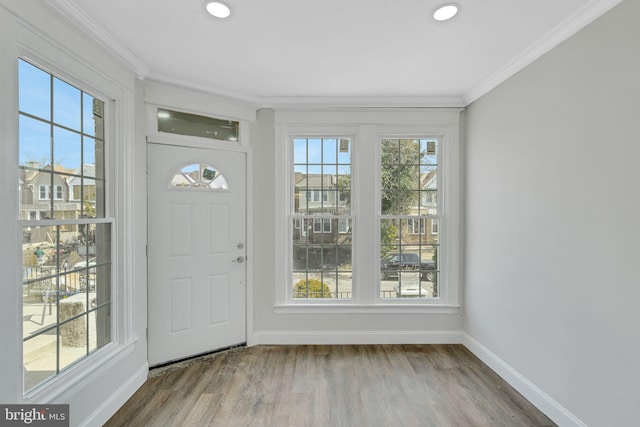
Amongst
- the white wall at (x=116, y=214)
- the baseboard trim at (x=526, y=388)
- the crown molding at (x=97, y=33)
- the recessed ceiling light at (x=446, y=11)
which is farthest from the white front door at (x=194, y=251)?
the baseboard trim at (x=526, y=388)

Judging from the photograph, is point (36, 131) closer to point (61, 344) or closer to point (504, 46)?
point (61, 344)

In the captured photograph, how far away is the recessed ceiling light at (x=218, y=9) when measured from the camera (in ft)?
5.61

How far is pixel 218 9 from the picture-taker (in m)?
1.75

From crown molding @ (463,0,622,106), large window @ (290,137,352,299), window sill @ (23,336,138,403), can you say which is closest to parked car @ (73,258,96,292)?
window sill @ (23,336,138,403)

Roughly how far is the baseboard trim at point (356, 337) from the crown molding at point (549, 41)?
2.45 m

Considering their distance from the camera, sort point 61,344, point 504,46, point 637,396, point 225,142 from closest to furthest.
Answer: point 637,396 < point 61,344 < point 504,46 < point 225,142

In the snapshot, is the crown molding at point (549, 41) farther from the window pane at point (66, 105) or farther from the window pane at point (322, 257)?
the window pane at point (66, 105)

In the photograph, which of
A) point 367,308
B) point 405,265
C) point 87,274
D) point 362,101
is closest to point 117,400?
point 87,274

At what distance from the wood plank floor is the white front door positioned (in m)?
0.25

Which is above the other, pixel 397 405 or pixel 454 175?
pixel 454 175

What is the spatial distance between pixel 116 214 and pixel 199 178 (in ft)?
2.65

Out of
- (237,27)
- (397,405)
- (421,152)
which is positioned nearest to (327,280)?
(397,405)

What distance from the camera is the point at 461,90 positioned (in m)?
2.94

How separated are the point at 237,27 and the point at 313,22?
49 centimetres
